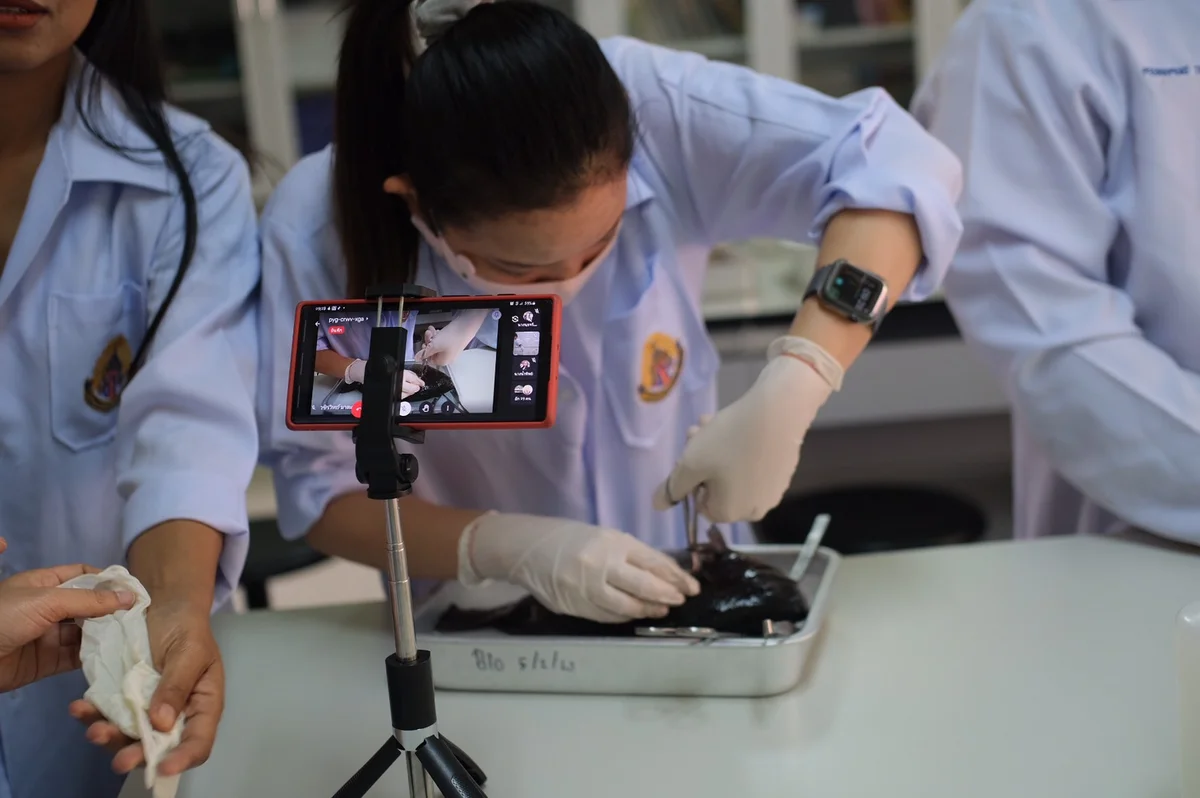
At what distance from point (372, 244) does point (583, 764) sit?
521 mm

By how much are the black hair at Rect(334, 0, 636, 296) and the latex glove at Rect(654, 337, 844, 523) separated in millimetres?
244

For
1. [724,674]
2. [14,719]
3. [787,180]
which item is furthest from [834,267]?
[14,719]

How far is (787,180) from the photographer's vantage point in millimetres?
1071

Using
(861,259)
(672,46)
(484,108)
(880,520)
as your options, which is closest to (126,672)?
(484,108)

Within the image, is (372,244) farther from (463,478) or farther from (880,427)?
(880,427)

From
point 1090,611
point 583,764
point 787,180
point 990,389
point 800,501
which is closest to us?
point 583,764

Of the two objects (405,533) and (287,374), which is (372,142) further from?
(405,533)

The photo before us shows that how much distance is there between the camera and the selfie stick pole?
2.00 ft

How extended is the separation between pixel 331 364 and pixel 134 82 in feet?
1.86

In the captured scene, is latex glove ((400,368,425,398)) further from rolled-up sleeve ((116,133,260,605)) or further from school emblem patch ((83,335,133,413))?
school emblem patch ((83,335,133,413))

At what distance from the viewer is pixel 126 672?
0.69 m

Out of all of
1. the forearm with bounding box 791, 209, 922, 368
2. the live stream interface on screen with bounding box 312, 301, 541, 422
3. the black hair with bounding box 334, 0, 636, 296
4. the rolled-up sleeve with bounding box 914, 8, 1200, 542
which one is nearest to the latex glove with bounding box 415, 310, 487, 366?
the live stream interface on screen with bounding box 312, 301, 541, 422

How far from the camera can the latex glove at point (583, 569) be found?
90cm

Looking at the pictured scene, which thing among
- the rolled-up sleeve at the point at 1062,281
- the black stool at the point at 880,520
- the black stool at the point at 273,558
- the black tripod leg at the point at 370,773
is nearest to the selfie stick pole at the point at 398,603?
the black tripod leg at the point at 370,773
